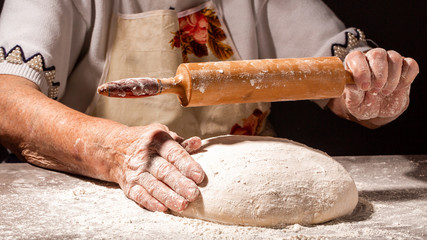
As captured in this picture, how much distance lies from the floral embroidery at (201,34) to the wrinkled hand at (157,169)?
2.18 ft

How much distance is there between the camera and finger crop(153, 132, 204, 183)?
114 centimetres

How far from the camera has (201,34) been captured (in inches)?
74.5

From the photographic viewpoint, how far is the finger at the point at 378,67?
1337mm

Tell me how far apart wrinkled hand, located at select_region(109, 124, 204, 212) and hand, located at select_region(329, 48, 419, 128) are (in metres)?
0.50

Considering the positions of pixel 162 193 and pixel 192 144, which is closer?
pixel 162 193

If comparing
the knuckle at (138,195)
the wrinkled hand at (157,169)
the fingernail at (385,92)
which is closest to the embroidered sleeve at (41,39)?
the wrinkled hand at (157,169)

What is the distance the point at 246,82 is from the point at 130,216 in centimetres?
44

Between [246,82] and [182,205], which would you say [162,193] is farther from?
[246,82]

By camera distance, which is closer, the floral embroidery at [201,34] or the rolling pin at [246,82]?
the rolling pin at [246,82]

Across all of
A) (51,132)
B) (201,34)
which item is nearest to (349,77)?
(201,34)

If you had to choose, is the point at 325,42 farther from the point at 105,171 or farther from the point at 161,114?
the point at 105,171

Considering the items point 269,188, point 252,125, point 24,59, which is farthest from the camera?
point 252,125

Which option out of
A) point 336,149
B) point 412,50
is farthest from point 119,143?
point 412,50

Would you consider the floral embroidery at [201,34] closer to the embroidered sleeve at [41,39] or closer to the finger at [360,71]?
the embroidered sleeve at [41,39]
